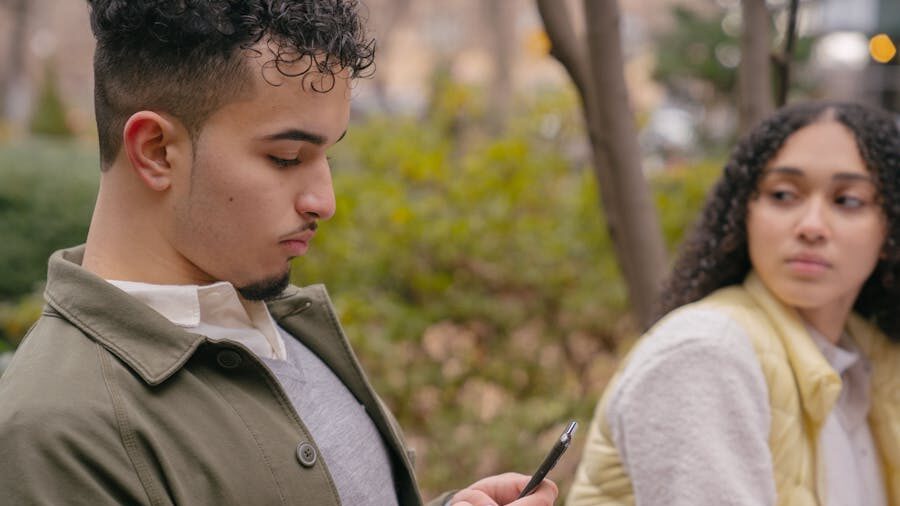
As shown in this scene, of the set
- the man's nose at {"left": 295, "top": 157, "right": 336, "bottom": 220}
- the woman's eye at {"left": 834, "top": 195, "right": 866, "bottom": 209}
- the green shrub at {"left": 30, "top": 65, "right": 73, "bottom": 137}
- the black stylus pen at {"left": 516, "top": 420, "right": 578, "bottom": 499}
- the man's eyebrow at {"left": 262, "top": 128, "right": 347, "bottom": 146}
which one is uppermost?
the green shrub at {"left": 30, "top": 65, "right": 73, "bottom": 137}

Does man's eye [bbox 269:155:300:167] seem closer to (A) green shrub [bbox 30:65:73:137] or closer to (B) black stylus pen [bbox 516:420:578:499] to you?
(B) black stylus pen [bbox 516:420:578:499]

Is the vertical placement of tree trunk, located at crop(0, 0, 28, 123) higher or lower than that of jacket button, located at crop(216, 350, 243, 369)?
higher

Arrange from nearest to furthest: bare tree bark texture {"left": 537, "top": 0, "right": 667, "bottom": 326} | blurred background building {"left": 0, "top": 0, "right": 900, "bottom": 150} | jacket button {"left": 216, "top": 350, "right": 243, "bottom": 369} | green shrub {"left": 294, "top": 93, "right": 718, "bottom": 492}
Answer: jacket button {"left": 216, "top": 350, "right": 243, "bottom": 369}, bare tree bark texture {"left": 537, "top": 0, "right": 667, "bottom": 326}, green shrub {"left": 294, "top": 93, "right": 718, "bottom": 492}, blurred background building {"left": 0, "top": 0, "right": 900, "bottom": 150}

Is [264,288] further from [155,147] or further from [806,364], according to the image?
[806,364]

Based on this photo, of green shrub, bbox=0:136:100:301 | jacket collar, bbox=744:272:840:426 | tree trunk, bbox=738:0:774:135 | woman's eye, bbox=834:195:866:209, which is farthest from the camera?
green shrub, bbox=0:136:100:301

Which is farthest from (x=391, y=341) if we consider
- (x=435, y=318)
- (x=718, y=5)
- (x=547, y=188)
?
(x=718, y=5)

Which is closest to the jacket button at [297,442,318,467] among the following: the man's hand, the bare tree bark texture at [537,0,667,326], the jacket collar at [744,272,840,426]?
the man's hand

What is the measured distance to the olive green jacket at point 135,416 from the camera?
1253 mm

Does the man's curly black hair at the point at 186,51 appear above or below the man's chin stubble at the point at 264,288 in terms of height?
above

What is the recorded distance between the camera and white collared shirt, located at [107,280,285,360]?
1.47 metres

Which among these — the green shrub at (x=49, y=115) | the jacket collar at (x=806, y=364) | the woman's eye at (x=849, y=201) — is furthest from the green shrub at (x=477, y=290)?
the green shrub at (x=49, y=115)

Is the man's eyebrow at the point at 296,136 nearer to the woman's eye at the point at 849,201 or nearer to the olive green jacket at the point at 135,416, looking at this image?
the olive green jacket at the point at 135,416

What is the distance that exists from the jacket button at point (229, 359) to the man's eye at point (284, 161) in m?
0.29

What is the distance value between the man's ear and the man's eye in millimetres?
128
